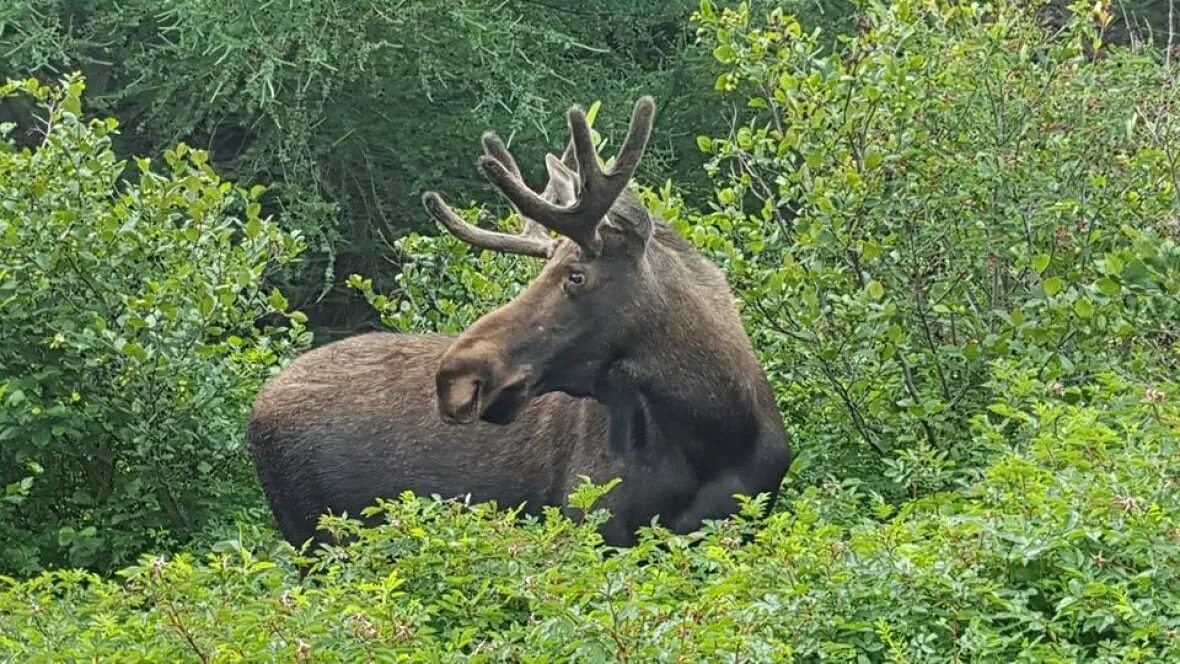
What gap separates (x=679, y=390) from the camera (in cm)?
865

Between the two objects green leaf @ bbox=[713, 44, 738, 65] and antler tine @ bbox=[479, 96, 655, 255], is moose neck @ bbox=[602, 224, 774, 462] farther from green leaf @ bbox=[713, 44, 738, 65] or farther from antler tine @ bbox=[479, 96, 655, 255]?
green leaf @ bbox=[713, 44, 738, 65]

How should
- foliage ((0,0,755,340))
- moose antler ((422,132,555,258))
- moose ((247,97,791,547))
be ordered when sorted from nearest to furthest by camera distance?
moose ((247,97,791,547)), moose antler ((422,132,555,258)), foliage ((0,0,755,340))

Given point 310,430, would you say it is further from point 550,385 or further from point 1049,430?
point 1049,430

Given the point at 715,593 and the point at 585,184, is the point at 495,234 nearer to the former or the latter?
the point at 585,184

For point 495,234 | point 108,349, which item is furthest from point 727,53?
point 108,349

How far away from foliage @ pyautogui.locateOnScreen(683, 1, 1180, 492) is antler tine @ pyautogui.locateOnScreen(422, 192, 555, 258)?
941 mm

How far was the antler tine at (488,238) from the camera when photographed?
9.07 m

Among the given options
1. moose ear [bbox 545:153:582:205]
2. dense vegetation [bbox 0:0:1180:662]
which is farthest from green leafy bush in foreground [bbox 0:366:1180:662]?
moose ear [bbox 545:153:582:205]

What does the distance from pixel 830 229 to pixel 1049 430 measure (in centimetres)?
240

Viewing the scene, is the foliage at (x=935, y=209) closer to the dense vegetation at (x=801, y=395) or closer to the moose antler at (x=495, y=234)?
the dense vegetation at (x=801, y=395)

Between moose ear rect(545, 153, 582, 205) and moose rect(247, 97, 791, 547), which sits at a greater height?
moose ear rect(545, 153, 582, 205)

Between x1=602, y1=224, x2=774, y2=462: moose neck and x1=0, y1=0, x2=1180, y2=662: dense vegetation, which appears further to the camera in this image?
x1=602, y1=224, x2=774, y2=462: moose neck

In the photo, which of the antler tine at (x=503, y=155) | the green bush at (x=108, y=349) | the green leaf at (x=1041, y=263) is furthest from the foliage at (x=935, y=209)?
the green bush at (x=108, y=349)

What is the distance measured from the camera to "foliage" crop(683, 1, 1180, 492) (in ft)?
29.5
